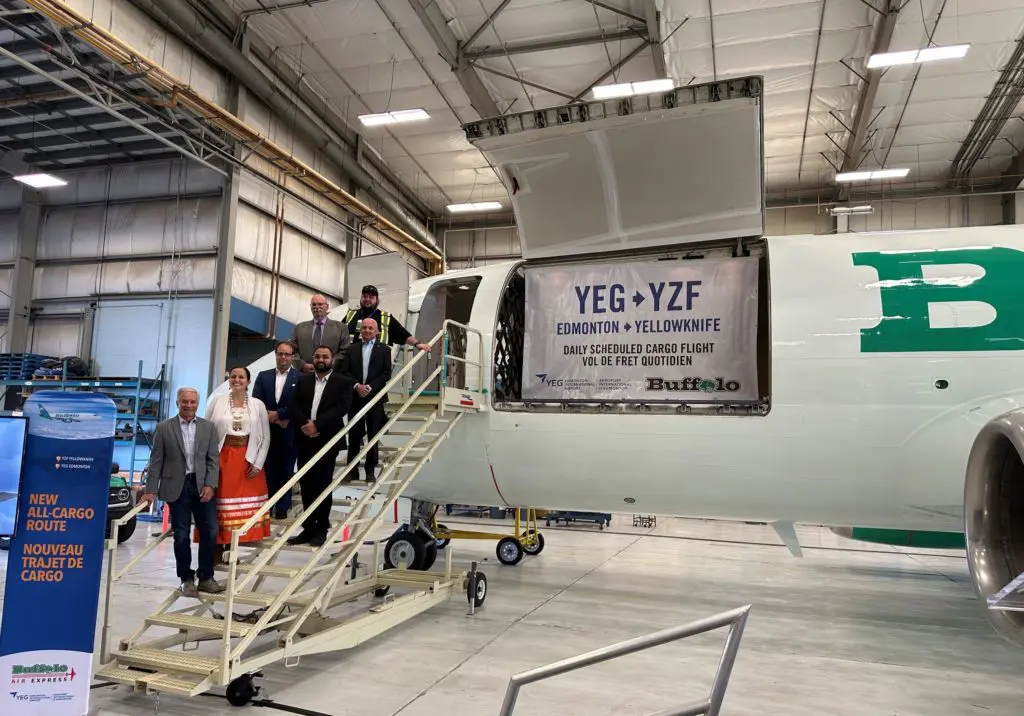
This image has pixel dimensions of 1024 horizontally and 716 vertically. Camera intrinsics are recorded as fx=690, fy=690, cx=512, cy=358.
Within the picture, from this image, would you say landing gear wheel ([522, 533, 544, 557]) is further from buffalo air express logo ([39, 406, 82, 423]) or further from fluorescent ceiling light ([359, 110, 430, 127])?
fluorescent ceiling light ([359, 110, 430, 127])

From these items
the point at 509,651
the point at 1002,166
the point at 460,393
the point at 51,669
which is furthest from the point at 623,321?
the point at 1002,166

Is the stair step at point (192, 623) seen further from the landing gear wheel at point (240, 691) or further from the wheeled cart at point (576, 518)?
the wheeled cart at point (576, 518)

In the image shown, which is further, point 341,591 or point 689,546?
point 689,546

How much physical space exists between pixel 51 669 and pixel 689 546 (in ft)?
40.3

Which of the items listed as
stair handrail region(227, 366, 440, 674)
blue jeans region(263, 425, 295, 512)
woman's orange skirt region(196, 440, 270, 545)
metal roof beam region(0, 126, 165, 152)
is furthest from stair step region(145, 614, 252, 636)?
metal roof beam region(0, 126, 165, 152)

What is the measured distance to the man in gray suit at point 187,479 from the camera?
19.6 feet

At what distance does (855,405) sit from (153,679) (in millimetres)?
6259

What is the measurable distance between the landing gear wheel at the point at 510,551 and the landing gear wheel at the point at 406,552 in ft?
8.94

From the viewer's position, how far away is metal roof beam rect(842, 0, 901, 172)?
13367mm

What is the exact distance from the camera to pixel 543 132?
6.66 m

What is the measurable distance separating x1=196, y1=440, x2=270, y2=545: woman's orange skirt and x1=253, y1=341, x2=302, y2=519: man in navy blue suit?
1.30ft

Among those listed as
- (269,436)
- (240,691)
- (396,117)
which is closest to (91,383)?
(396,117)

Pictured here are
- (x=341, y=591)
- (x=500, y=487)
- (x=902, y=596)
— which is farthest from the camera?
(x=902, y=596)

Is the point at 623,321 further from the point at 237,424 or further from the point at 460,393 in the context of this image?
the point at 237,424
